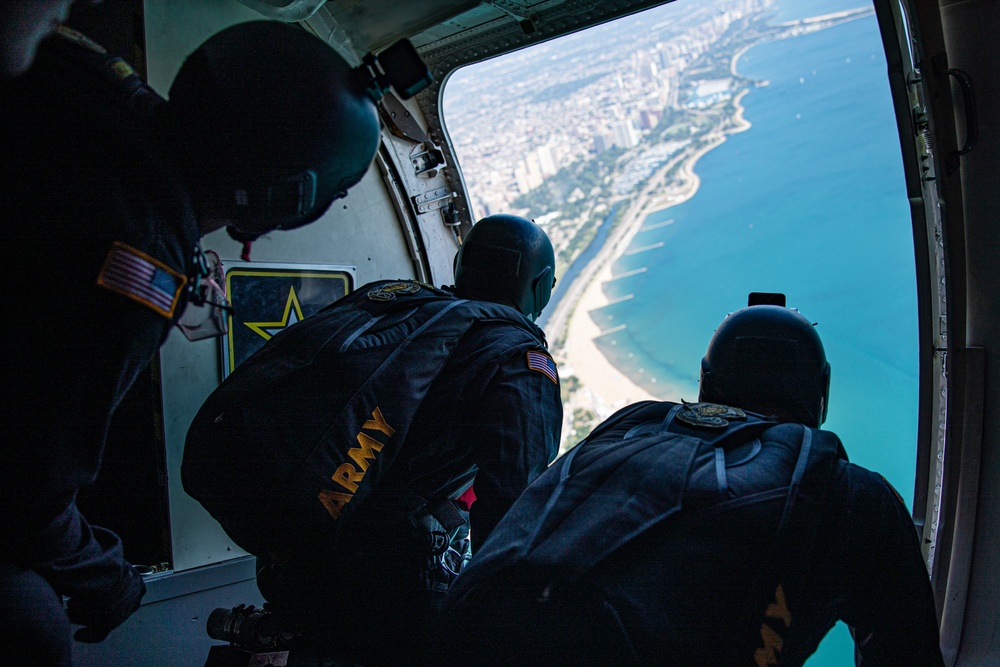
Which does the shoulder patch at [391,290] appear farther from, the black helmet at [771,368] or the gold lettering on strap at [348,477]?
the black helmet at [771,368]

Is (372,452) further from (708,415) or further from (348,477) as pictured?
(708,415)

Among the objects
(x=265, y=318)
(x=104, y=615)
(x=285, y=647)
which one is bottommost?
(x=285, y=647)

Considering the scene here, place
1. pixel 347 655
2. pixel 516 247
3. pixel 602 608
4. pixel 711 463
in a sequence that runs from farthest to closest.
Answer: pixel 516 247, pixel 347 655, pixel 711 463, pixel 602 608

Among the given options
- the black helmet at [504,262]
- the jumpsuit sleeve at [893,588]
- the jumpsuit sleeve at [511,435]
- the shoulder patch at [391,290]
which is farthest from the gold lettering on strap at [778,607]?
the black helmet at [504,262]

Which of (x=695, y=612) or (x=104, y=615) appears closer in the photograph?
(x=695, y=612)

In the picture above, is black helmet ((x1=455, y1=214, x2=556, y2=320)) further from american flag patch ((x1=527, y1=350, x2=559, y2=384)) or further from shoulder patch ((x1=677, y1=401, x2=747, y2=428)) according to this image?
shoulder patch ((x1=677, y1=401, x2=747, y2=428))

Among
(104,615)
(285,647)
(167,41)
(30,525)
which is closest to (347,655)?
(285,647)

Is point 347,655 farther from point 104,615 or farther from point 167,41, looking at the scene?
point 167,41

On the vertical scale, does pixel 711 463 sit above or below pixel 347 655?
above
